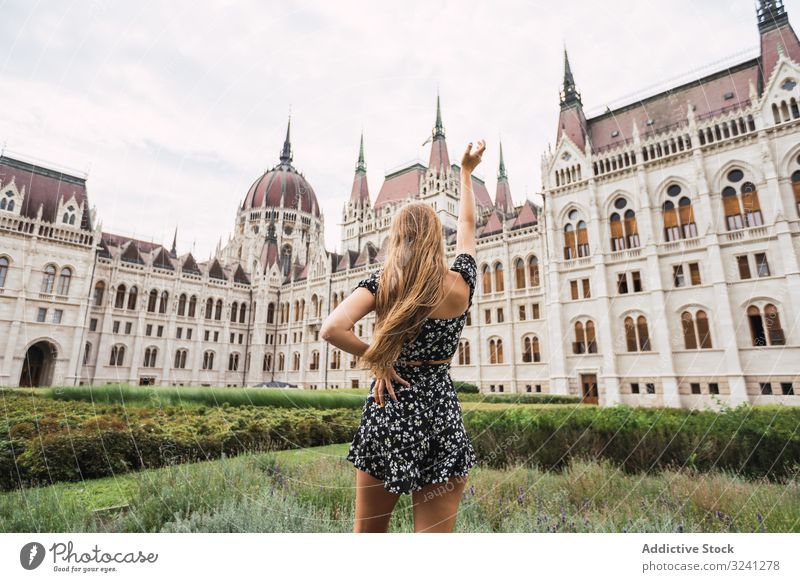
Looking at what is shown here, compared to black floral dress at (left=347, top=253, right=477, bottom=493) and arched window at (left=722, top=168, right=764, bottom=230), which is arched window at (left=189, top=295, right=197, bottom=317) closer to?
black floral dress at (left=347, top=253, right=477, bottom=493)

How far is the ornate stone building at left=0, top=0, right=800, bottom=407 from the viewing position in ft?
57.9

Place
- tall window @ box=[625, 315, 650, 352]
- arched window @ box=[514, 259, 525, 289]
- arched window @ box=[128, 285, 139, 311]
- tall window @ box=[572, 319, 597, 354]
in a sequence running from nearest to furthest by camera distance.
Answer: tall window @ box=[625, 315, 650, 352], tall window @ box=[572, 319, 597, 354], arched window @ box=[514, 259, 525, 289], arched window @ box=[128, 285, 139, 311]

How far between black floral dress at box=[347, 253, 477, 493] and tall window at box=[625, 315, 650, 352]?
74.4 ft

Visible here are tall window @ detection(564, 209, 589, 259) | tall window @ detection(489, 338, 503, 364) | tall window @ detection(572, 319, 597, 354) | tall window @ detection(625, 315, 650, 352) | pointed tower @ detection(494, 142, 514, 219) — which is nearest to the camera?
tall window @ detection(625, 315, 650, 352)

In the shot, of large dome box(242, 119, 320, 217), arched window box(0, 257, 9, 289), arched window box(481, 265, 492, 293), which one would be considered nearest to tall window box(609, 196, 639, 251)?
arched window box(481, 265, 492, 293)

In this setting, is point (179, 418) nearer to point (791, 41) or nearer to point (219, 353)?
point (219, 353)

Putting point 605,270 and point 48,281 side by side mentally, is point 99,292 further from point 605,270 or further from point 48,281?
point 605,270

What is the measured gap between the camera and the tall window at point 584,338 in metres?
22.4

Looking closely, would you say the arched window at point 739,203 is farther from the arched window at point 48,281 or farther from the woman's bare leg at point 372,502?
the arched window at point 48,281

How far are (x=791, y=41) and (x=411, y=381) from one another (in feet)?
96.7

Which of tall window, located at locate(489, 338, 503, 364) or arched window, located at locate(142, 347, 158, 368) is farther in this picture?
arched window, located at locate(142, 347, 158, 368)

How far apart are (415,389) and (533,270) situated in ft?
89.5

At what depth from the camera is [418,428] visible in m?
1.95

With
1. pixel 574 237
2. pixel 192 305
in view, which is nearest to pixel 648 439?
pixel 574 237
